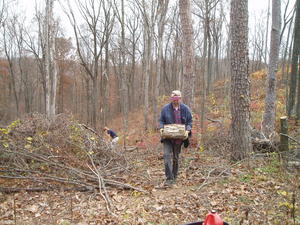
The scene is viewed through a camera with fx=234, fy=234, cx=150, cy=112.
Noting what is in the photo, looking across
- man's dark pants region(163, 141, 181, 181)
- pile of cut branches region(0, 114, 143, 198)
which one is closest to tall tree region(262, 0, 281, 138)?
man's dark pants region(163, 141, 181, 181)

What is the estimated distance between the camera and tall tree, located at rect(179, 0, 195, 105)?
7809 mm

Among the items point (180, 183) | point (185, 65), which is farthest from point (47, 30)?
point (180, 183)

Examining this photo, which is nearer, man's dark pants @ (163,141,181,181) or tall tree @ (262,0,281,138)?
man's dark pants @ (163,141,181,181)

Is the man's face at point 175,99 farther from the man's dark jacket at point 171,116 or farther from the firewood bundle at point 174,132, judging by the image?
the firewood bundle at point 174,132

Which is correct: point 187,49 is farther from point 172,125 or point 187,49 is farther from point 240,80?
point 172,125

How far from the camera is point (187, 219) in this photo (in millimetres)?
3471

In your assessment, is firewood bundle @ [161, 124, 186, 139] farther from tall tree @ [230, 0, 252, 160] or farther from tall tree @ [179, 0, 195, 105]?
tall tree @ [179, 0, 195, 105]

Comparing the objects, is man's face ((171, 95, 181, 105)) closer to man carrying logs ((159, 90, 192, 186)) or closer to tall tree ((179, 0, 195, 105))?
man carrying logs ((159, 90, 192, 186))

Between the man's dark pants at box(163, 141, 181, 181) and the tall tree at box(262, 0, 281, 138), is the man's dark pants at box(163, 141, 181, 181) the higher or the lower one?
the lower one

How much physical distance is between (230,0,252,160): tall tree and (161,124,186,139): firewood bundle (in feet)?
5.09

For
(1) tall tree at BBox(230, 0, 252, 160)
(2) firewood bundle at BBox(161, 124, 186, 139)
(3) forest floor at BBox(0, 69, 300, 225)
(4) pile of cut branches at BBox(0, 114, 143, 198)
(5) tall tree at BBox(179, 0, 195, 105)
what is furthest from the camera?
(5) tall tree at BBox(179, 0, 195, 105)

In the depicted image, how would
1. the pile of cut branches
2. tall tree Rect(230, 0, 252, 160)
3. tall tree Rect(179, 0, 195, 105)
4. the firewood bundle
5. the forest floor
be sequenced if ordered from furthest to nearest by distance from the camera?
tall tree Rect(179, 0, 195, 105)
tall tree Rect(230, 0, 252, 160)
the pile of cut branches
the firewood bundle
the forest floor

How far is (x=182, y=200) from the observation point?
4.06m

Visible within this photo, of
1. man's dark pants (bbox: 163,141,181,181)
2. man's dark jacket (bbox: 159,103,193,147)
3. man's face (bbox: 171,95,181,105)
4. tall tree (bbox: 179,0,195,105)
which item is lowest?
man's dark pants (bbox: 163,141,181,181)
